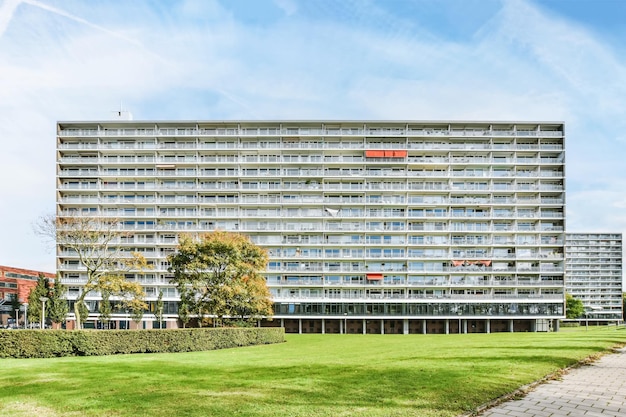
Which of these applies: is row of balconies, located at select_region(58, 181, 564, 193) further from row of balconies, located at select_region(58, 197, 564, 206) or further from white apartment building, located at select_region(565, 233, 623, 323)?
white apartment building, located at select_region(565, 233, 623, 323)

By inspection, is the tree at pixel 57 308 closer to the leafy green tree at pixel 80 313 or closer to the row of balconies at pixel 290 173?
the leafy green tree at pixel 80 313

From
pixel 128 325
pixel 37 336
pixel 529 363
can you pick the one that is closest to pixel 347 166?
pixel 128 325

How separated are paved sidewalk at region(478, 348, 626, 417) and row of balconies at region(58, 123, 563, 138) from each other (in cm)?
6984

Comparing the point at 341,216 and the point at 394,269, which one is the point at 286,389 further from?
the point at 394,269

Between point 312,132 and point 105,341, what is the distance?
187 feet

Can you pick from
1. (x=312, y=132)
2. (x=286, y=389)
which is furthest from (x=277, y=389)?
(x=312, y=132)

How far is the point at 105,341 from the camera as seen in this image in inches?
1314

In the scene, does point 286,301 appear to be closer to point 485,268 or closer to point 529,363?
point 485,268

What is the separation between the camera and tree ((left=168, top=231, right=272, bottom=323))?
166 feet

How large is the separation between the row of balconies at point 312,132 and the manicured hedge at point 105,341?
48.2m

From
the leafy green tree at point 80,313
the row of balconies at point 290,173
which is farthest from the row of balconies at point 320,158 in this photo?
the leafy green tree at point 80,313

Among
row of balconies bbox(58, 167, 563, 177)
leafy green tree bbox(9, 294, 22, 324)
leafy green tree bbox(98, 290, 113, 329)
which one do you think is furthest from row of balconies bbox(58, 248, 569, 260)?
leafy green tree bbox(9, 294, 22, 324)

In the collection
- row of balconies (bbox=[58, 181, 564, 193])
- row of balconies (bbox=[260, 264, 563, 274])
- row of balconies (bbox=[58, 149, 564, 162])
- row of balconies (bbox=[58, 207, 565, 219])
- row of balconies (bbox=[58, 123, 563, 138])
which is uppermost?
row of balconies (bbox=[58, 123, 563, 138])

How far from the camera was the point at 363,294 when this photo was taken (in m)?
80.8
